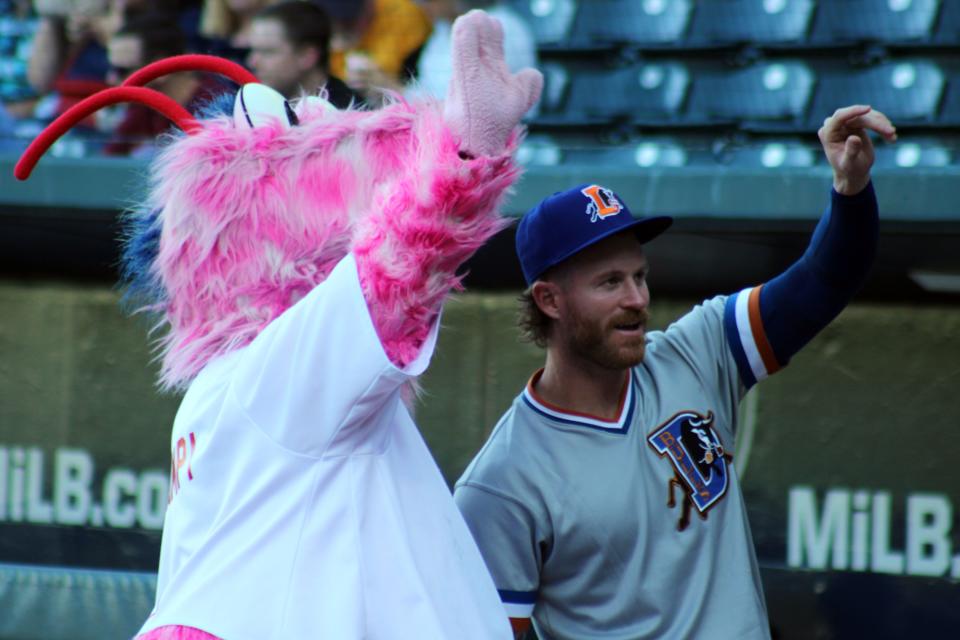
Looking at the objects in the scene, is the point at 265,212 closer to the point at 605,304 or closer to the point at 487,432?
the point at 605,304

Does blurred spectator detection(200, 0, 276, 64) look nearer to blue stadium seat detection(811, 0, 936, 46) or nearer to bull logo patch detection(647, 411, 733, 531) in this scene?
blue stadium seat detection(811, 0, 936, 46)

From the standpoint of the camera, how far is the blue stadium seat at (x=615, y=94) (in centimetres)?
489

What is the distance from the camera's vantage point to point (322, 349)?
5.47 ft

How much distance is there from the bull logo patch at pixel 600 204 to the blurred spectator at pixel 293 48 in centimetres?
199

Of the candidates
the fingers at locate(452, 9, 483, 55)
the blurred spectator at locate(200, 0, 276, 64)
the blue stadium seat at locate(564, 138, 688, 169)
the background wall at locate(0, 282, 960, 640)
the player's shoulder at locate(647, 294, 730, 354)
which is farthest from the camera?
the blurred spectator at locate(200, 0, 276, 64)

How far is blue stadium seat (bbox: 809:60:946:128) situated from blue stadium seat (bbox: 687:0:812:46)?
243 millimetres

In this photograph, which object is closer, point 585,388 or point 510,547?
point 510,547

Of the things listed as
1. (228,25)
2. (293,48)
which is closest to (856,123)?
(293,48)

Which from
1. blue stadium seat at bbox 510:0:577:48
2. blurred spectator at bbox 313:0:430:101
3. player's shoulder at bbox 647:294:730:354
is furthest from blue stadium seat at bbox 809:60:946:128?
player's shoulder at bbox 647:294:730:354

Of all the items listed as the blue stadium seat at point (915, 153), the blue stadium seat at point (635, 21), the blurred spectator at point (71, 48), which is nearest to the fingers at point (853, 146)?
the blue stadium seat at point (915, 153)

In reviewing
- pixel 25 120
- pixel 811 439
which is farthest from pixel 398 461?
pixel 25 120

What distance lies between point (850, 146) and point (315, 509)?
1.06 meters

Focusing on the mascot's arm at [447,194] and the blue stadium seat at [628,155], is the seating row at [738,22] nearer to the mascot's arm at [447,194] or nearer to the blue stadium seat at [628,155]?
the blue stadium seat at [628,155]

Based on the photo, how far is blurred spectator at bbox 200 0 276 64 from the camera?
16.3ft
